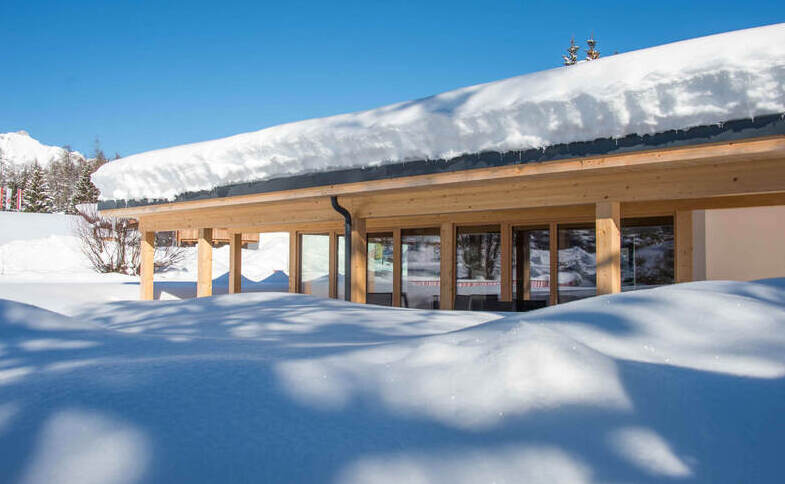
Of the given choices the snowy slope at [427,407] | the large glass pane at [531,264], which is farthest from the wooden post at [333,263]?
the snowy slope at [427,407]

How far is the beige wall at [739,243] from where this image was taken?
9.24m

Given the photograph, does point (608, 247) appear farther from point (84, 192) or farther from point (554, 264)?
point (84, 192)

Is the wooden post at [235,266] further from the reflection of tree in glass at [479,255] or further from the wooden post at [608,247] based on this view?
the wooden post at [608,247]

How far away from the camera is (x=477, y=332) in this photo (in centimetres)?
206

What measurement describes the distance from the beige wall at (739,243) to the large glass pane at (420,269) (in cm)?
467

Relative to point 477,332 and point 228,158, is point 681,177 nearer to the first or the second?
point 477,332

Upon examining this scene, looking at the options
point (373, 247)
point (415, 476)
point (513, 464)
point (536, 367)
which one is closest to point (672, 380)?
point (536, 367)

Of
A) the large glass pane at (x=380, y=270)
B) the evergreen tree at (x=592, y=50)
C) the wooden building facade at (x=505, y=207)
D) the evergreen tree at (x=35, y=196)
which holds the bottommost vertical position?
the large glass pane at (x=380, y=270)

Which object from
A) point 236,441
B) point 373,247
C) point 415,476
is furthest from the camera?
point 373,247

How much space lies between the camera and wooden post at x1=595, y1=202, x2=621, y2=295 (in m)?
5.48

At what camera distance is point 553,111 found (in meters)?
4.80

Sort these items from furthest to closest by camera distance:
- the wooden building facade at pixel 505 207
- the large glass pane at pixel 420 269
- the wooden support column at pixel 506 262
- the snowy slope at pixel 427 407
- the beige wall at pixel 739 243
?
the large glass pane at pixel 420 269
the wooden support column at pixel 506 262
the beige wall at pixel 739 243
the wooden building facade at pixel 505 207
the snowy slope at pixel 427 407

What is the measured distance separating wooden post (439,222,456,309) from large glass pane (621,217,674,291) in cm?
297

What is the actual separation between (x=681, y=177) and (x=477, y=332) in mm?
4147
